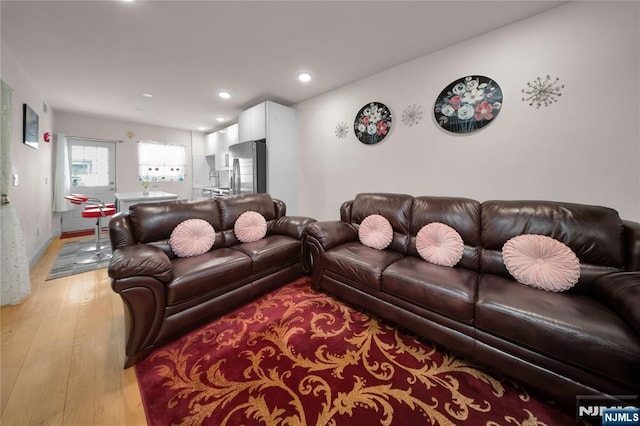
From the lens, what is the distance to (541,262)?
1.56 m

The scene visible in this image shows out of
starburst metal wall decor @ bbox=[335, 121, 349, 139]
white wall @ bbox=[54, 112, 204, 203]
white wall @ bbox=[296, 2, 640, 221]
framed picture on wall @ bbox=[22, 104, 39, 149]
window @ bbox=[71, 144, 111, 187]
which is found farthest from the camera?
window @ bbox=[71, 144, 111, 187]

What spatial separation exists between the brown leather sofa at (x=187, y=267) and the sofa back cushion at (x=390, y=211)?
61 centimetres

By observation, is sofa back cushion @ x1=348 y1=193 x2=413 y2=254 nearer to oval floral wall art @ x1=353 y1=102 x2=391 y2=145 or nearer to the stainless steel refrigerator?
oval floral wall art @ x1=353 y1=102 x2=391 y2=145

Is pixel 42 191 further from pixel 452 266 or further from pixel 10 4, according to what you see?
pixel 452 266

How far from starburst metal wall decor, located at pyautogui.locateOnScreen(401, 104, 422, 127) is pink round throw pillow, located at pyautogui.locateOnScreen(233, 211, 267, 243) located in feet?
6.96

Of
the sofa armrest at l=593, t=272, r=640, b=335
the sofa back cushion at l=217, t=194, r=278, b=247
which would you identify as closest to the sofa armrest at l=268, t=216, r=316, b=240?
the sofa back cushion at l=217, t=194, r=278, b=247

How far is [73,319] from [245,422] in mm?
1903

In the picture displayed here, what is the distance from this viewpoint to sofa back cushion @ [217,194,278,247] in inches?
102

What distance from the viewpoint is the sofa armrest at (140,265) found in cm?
139

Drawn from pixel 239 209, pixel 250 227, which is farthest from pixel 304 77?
pixel 250 227

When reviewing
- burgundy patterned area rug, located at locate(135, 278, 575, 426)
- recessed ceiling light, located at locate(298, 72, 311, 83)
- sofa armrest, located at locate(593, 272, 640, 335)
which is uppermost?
recessed ceiling light, located at locate(298, 72, 311, 83)

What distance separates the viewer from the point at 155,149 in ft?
19.1

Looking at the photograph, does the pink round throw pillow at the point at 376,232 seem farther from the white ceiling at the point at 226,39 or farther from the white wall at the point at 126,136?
the white wall at the point at 126,136

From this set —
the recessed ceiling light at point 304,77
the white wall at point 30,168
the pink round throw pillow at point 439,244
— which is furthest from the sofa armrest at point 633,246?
the white wall at point 30,168
